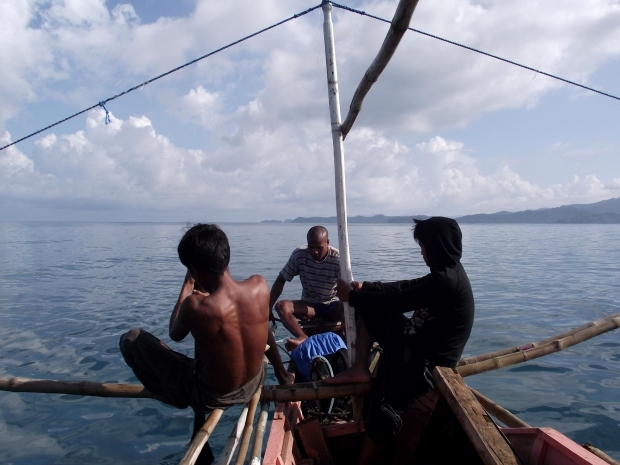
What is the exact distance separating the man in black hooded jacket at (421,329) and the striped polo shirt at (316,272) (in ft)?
9.16

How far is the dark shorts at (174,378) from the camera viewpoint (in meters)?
3.00

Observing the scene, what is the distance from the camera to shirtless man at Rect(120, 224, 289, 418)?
2.67m

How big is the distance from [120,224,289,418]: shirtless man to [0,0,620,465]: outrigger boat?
0.16m

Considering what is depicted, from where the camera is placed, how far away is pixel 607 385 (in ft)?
21.0

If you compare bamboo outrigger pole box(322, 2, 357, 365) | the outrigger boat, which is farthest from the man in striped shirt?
the outrigger boat

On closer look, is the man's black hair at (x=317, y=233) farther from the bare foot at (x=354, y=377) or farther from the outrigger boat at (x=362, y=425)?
the bare foot at (x=354, y=377)

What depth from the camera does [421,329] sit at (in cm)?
308

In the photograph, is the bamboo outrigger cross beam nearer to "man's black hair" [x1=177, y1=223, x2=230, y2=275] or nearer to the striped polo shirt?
"man's black hair" [x1=177, y1=223, x2=230, y2=275]

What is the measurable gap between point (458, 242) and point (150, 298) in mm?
12132

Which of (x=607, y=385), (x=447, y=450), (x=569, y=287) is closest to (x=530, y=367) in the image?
(x=607, y=385)

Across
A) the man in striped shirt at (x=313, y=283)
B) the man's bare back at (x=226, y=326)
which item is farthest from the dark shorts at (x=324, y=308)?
the man's bare back at (x=226, y=326)

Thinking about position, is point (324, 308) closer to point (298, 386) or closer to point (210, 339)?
point (298, 386)

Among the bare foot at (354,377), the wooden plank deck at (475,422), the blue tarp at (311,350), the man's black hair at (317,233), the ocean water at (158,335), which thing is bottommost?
the ocean water at (158,335)

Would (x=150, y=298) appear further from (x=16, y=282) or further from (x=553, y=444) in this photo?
(x=553, y=444)
